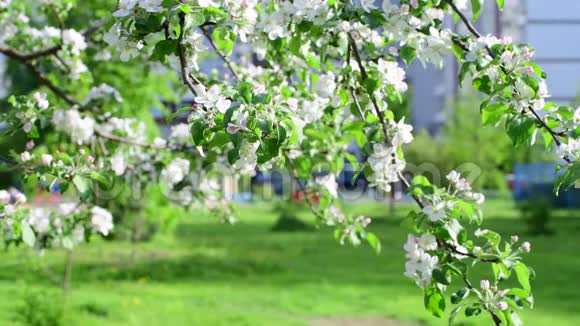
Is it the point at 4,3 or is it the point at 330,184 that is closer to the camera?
the point at 330,184

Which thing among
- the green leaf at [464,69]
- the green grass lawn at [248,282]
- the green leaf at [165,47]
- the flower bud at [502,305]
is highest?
→ the green leaf at [165,47]

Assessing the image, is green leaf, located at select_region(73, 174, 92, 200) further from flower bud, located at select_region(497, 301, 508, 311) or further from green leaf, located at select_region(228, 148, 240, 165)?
flower bud, located at select_region(497, 301, 508, 311)

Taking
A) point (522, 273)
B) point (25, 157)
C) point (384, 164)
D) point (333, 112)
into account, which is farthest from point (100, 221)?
point (522, 273)

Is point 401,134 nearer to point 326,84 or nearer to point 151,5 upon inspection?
point 326,84

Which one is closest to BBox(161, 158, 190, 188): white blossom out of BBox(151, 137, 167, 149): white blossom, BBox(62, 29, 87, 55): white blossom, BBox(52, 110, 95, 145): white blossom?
BBox(151, 137, 167, 149): white blossom

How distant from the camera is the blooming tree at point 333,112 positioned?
1.81 m

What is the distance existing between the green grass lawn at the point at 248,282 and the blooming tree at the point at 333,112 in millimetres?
2296

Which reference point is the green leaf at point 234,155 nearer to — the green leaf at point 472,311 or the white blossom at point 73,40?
the green leaf at point 472,311

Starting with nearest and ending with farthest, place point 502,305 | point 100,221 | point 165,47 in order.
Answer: point 165,47 < point 502,305 < point 100,221

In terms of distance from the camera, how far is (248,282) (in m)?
8.06

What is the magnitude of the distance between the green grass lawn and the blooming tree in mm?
2296

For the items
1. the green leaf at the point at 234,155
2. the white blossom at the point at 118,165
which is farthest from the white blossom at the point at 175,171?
the green leaf at the point at 234,155

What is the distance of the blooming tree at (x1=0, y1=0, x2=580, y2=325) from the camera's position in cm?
181

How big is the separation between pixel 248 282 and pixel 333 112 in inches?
205
